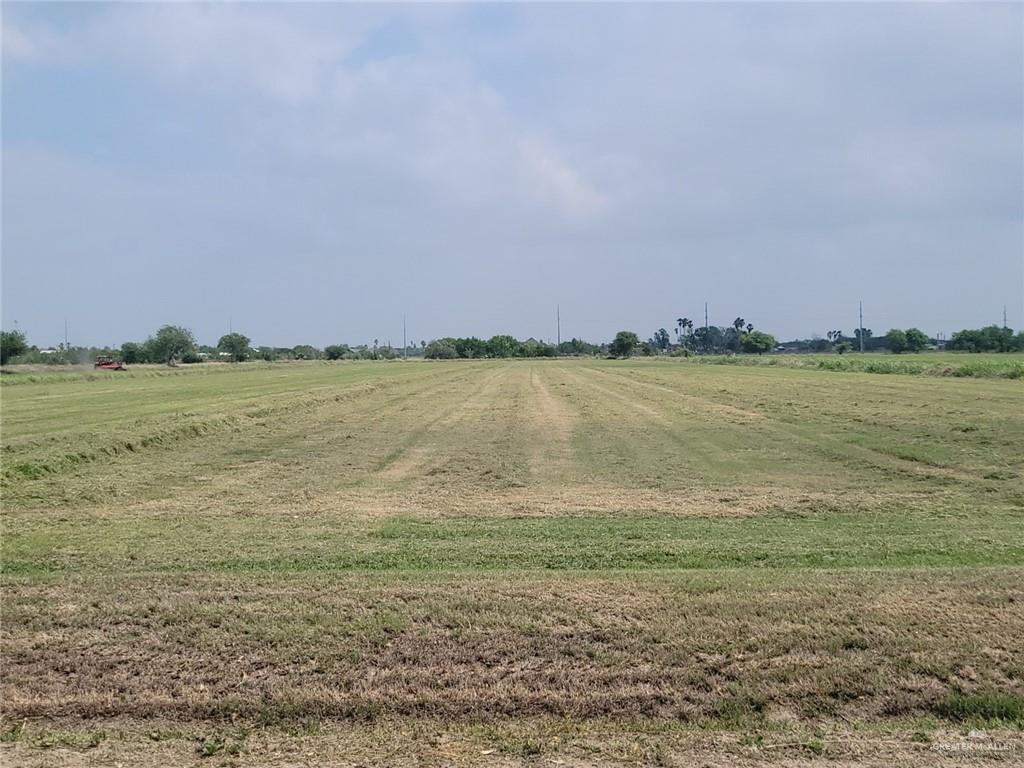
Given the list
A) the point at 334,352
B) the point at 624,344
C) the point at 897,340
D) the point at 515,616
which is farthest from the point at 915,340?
the point at 515,616

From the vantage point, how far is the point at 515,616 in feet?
21.1

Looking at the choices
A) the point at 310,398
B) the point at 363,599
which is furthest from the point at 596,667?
the point at 310,398

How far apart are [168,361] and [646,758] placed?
143 metres

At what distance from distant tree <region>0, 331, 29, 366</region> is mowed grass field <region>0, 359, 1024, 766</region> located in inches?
3845

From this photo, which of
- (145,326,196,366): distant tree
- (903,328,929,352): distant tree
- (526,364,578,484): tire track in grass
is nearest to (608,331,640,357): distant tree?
(903,328,929,352): distant tree

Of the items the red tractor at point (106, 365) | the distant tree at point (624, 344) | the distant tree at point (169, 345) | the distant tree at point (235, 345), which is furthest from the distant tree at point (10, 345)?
the distant tree at point (624, 344)

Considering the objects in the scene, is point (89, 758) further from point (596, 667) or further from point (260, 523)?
point (260, 523)

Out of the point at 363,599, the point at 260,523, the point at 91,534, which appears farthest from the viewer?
the point at 260,523

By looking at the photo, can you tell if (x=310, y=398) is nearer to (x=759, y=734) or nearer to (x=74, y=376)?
(x=759, y=734)

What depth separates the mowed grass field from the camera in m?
4.67

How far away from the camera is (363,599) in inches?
272

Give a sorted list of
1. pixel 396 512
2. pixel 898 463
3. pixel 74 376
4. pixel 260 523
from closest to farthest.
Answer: pixel 260 523 < pixel 396 512 < pixel 898 463 < pixel 74 376

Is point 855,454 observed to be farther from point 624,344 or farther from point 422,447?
point 624,344

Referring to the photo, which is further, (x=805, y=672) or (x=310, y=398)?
(x=310, y=398)
